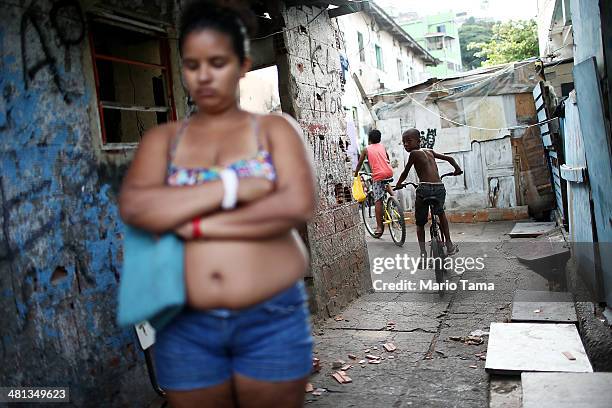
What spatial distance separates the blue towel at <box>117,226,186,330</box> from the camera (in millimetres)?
1585

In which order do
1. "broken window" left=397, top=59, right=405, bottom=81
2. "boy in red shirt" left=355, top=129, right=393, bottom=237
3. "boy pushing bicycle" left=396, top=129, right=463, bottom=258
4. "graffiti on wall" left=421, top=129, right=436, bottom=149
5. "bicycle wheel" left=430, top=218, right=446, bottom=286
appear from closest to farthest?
1. "bicycle wheel" left=430, top=218, right=446, bottom=286
2. "boy pushing bicycle" left=396, top=129, right=463, bottom=258
3. "boy in red shirt" left=355, top=129, right=393, bottom=237
4. "graffiti on wall" left=421, top=129, right=436, bottom=149
5. "broken window" left=397, top=59, right=405, bottom=81

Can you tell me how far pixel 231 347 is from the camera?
164 cm

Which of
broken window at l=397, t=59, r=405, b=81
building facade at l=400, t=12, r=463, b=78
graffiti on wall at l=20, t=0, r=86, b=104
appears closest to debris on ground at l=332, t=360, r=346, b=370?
graffiti on wall at l=20, t=0, r=86, b=104

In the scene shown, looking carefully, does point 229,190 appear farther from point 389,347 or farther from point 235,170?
point 389,347

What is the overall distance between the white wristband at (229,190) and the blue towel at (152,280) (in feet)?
0.60

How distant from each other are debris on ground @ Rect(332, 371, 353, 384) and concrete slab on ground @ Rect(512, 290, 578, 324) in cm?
179

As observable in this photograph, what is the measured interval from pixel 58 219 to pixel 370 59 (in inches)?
714

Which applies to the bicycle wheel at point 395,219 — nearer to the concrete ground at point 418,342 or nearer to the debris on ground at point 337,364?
the concrete ground at point 418,342

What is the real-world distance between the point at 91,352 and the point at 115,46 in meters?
2.96

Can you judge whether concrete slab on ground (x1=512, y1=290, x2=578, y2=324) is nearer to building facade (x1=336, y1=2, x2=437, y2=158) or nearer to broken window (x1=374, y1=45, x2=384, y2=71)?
building facade (x1=336, y1=2, x2=437, y2=158)

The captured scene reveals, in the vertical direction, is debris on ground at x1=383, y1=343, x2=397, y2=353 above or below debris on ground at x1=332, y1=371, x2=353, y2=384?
above

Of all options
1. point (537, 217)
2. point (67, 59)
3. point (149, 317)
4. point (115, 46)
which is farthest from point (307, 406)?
point (537, 217)

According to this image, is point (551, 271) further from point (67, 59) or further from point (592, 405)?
point (67, 59)

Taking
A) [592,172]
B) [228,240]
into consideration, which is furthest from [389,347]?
[228,240]
